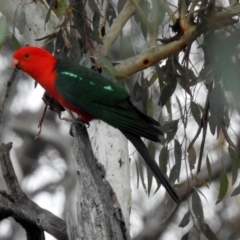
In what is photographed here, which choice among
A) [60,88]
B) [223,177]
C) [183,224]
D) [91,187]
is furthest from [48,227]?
[223,177]

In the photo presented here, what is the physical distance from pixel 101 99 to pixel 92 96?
0.05 meters

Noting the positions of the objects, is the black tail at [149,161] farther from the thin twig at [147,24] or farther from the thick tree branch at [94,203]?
the thin twig at [147,24]

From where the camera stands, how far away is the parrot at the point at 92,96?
109 inches

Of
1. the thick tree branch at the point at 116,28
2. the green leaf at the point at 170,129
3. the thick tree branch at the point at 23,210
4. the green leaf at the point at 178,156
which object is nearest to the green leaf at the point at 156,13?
the thick tree branch at the point at 116,28

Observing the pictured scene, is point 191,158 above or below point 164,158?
below

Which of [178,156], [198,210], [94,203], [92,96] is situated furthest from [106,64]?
[198,210]

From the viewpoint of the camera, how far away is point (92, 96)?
292cm

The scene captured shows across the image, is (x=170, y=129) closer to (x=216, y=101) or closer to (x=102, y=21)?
(x=216, y=101)

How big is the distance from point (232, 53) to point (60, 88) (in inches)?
27.3

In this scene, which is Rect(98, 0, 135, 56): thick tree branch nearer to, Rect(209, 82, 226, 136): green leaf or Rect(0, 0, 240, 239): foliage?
Rect(0, 0, 240, 239): foliage

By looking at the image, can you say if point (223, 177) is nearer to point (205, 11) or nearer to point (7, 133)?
point (205, 11)

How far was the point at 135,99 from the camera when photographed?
353 centimetres

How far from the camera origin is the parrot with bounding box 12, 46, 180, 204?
278cm

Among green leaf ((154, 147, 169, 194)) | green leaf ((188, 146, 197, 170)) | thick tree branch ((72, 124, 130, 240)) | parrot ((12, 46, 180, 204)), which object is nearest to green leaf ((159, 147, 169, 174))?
green leaf ((154, 147, 169, 194))
